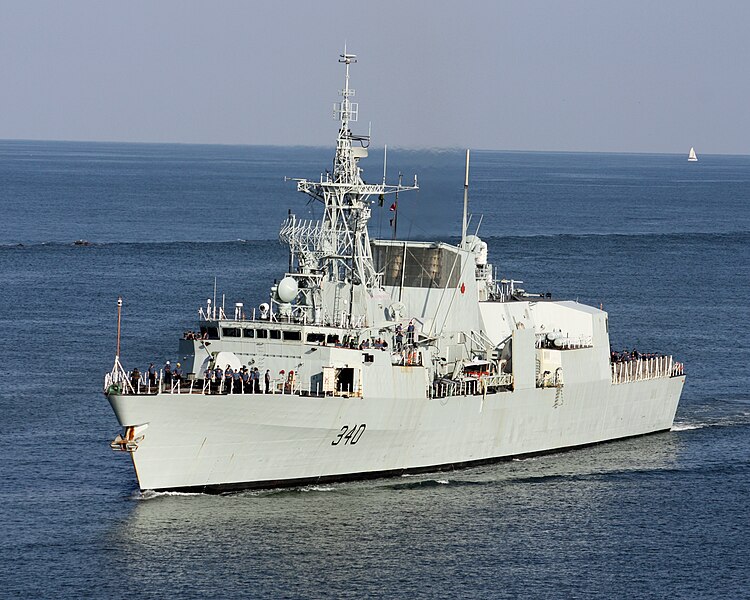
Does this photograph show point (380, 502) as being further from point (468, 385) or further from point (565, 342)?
point (565, 342)

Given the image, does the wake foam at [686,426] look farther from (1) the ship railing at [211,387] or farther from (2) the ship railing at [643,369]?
(1) the ship railing at [211,387]

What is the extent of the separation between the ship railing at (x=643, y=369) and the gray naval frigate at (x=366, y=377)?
0.12 m

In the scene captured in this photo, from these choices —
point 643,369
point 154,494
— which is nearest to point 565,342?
point 643,369

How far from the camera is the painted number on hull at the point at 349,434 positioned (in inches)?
1710

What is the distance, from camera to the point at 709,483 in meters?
46.9

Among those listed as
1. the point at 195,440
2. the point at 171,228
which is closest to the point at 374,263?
the point at 195,440

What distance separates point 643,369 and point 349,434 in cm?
1662

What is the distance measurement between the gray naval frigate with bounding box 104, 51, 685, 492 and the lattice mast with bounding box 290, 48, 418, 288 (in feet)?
0.23

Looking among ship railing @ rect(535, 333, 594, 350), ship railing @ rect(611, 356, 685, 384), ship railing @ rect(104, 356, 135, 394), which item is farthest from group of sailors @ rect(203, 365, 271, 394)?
ship railing @ rect(611, 356, 685, 384)

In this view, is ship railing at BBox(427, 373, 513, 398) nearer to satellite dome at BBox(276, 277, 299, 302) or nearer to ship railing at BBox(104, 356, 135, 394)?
satellite dome at BBox(276, 277, 299, 302)

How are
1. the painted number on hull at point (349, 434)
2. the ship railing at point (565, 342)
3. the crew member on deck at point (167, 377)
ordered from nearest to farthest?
the crew member on deck at point (167, 377)
the painted number on hull at point (349, 434)
the ship railing at point (565, 342)

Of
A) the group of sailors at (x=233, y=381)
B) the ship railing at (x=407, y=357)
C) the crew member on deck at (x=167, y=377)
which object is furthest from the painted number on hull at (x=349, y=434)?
the crew member on deck at (x=167, y=377)

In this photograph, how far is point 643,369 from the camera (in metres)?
55.5

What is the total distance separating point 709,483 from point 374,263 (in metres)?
14.0
